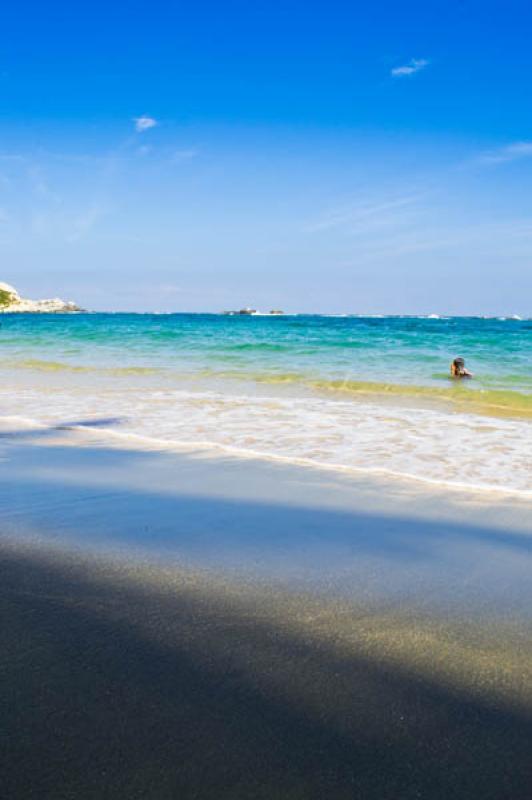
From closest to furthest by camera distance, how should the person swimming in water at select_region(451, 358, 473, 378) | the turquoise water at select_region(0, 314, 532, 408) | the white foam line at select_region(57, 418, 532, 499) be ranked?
the white foam line at select_region(57, 418, 532, 499) → the turquoise water at select_region(0, 314, 532, 408) → the person swimming in water at select_region(451, 358, 473, 378)

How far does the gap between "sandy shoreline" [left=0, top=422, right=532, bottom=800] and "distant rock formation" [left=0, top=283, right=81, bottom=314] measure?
142355 mm

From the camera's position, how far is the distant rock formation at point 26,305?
143 meters

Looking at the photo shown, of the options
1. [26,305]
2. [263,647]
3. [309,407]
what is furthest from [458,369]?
[26,305]

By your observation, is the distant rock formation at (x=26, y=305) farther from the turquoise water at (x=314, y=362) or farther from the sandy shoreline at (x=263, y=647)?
the sandy shoreline at (x=263, y=647)

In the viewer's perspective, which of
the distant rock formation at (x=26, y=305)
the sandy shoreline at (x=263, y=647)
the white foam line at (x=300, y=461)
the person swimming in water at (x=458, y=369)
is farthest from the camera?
the distant rock formation at (x=26, y=305)

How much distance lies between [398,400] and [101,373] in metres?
8.90

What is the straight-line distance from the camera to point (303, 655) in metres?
2.57

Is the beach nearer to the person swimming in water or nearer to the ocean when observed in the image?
the ocean

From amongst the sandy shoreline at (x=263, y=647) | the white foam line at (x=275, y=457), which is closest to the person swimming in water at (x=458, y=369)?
the white foam line at (x=275, y=457)

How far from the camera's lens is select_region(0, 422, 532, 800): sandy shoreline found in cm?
188

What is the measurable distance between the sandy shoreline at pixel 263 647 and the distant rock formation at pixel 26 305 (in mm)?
142355

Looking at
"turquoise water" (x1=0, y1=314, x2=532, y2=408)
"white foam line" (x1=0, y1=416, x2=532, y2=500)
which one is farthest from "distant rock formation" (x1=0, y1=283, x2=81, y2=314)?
"white foam line" (x1=0, y1=416, x2=532, y2=500)

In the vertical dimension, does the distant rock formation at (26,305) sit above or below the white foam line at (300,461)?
above

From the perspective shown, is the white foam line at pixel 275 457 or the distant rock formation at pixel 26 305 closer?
the white foam line at pixel 275 457
